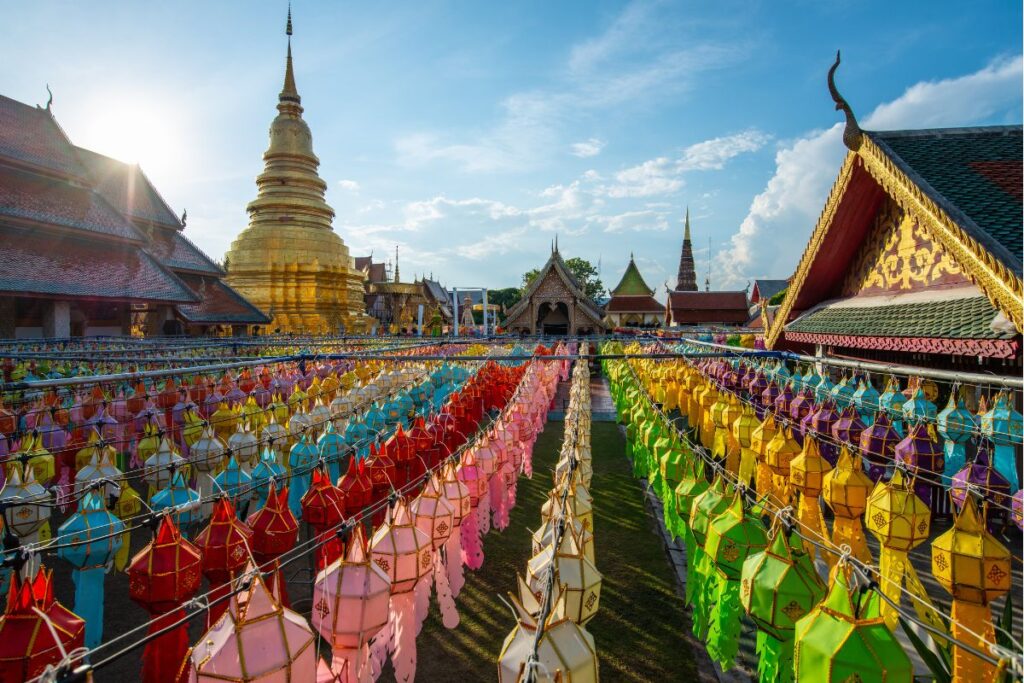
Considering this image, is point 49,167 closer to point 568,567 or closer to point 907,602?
point 568,567

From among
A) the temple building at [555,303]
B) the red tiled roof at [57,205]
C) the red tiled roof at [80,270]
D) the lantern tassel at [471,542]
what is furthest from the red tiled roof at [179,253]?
the lantern tassel at [471,542]

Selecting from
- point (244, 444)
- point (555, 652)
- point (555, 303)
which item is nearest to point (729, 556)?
point (555, 652)

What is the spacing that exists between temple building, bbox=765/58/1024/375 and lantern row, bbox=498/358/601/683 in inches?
163

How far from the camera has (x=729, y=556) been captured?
3400mm

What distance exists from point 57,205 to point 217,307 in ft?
22.3

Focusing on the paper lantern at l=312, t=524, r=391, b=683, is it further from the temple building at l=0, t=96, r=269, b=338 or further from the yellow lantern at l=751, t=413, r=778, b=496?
the temple building at l=0, t=96, r=269, b=338

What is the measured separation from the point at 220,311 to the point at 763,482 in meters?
23.9

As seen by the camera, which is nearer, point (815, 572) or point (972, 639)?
point (815, 572)

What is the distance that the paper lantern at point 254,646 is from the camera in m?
2.22

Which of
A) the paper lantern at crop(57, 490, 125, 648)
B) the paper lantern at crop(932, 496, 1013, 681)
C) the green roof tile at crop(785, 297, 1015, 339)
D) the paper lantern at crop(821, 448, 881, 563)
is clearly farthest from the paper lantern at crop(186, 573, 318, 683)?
the green roof tile at crop(785, 297, 1015, 339)

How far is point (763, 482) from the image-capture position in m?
5.43

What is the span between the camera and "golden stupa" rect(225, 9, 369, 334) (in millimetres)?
26922

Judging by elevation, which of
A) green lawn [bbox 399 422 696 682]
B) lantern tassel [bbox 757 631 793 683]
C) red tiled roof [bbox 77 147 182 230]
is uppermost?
red tiled roof [bbox 77 147 182 230]

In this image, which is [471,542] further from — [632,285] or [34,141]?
[632,285]
